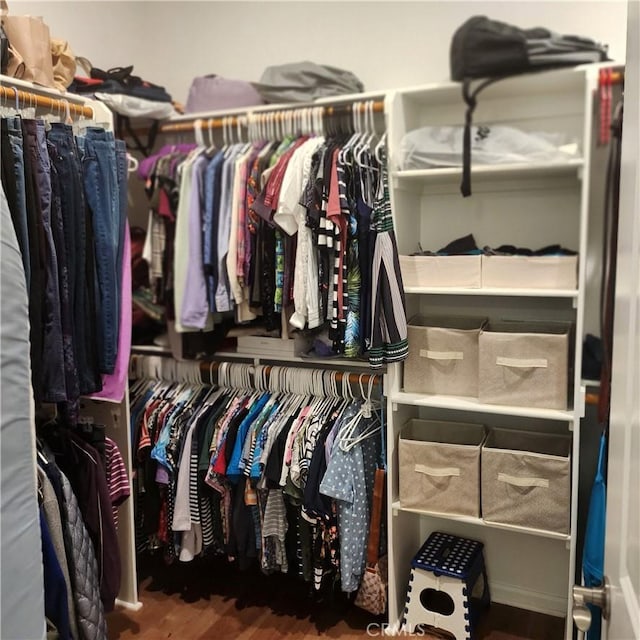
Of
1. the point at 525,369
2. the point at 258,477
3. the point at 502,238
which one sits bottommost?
the point at 258,477

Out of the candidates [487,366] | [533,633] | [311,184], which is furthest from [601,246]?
[533,633]

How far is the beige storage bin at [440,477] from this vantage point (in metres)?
2.22

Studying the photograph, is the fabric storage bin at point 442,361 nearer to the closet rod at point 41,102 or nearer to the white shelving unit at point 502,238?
the white shelving unit at point 502,238

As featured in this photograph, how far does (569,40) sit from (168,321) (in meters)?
1.73

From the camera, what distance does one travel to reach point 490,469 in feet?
7.19

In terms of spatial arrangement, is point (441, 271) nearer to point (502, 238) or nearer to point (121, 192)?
point (502, 238)

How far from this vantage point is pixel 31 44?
196cm

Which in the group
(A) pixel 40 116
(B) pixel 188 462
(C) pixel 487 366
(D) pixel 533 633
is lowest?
(D) pixel 533 633

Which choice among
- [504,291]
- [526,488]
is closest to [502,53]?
[504,291]

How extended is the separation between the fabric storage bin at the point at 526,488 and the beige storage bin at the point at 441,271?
0.58 meters

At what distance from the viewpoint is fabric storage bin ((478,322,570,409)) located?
2.09m

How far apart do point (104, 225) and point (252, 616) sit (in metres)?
1.55

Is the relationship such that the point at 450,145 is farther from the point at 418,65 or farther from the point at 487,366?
the point at 487,366

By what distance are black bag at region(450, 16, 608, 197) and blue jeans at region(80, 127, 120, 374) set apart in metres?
1.15
